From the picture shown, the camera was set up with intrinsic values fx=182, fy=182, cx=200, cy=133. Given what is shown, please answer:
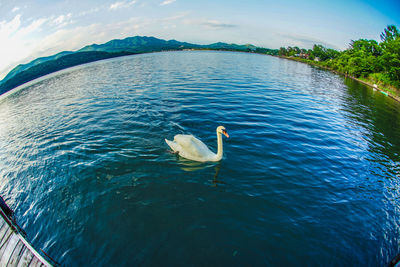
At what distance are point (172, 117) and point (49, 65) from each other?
9884cm

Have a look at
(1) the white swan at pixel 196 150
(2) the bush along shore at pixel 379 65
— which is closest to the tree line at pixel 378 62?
(2) the bush along shore at pixel 379 65

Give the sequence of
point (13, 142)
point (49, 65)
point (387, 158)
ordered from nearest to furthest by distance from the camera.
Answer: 1. point (387, 158)
2. point (13, 142)
3. point (49, 65)

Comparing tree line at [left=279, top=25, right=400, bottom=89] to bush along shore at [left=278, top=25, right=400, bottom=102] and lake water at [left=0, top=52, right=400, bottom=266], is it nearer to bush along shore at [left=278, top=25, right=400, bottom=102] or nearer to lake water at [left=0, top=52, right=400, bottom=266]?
bush along shore at [left=278, top=25, right=400, bottom=102]

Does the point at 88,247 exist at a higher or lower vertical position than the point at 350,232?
higher

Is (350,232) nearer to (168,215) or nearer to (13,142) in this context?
(168,215)

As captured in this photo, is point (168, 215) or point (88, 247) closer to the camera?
point (88, 247)

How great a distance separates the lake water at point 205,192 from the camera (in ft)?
16.8

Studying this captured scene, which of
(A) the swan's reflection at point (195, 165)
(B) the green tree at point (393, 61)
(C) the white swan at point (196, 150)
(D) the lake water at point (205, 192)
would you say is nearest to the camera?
(D) the lake water at point (205, 192)

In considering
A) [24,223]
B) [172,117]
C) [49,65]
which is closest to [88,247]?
[24,223]

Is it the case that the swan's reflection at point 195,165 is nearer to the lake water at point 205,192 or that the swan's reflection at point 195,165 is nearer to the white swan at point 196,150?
the lake water at point 205,192

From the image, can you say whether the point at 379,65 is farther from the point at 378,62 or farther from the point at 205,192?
the point at 205,192

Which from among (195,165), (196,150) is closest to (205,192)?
(195,165)

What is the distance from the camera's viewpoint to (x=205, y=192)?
6945mm

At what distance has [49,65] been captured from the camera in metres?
81.9
